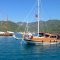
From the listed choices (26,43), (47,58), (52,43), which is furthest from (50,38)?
(47,58)

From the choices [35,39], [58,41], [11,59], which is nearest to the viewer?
[11,59]

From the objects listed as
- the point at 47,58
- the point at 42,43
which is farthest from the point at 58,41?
the point at 47,58

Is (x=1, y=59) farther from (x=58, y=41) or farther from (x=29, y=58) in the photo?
(x=58, y=41)

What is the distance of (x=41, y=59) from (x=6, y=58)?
6006mm

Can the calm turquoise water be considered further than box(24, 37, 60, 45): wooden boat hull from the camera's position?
No

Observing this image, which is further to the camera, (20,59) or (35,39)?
(35,39)

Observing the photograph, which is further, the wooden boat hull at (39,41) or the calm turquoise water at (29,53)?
the wooden boat hull at (39,41)

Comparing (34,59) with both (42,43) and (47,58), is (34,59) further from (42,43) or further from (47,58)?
(42,43)

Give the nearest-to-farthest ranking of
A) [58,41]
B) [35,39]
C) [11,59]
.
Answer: [11,59] → [35,39] → [58,41]

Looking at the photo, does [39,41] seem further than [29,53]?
Yes

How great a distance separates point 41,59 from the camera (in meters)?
39.4

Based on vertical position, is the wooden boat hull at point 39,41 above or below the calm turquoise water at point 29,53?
above

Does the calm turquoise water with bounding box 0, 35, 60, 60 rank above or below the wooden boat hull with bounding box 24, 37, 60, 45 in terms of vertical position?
below

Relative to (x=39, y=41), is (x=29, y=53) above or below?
below
